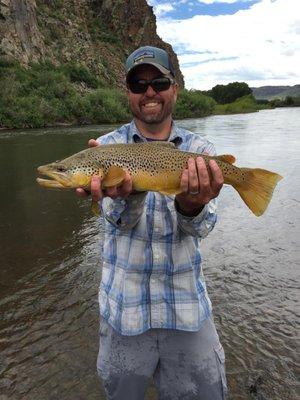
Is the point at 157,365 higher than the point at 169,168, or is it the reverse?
the point at 169,168

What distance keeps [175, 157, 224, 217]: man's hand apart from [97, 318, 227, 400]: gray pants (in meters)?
0.82

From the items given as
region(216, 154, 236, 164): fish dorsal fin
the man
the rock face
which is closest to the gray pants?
the man

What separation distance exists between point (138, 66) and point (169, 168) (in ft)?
2.51

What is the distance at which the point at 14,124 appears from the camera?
4197 cm

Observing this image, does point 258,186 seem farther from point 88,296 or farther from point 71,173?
point 88,296

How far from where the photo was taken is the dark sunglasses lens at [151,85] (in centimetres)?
309

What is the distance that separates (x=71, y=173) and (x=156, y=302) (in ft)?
3.40

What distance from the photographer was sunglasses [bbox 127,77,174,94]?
3.09m

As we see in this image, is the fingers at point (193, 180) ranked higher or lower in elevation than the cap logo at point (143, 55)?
lower

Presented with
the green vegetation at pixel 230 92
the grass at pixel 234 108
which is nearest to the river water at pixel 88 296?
the grass at pixel 234 108

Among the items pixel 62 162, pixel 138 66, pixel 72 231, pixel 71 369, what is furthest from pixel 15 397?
pixel 72 231

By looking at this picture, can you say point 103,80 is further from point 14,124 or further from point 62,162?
point 62,162

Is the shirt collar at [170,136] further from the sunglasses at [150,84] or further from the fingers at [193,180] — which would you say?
the fingers at [193,180]

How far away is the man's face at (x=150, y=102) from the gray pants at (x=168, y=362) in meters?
1.41
